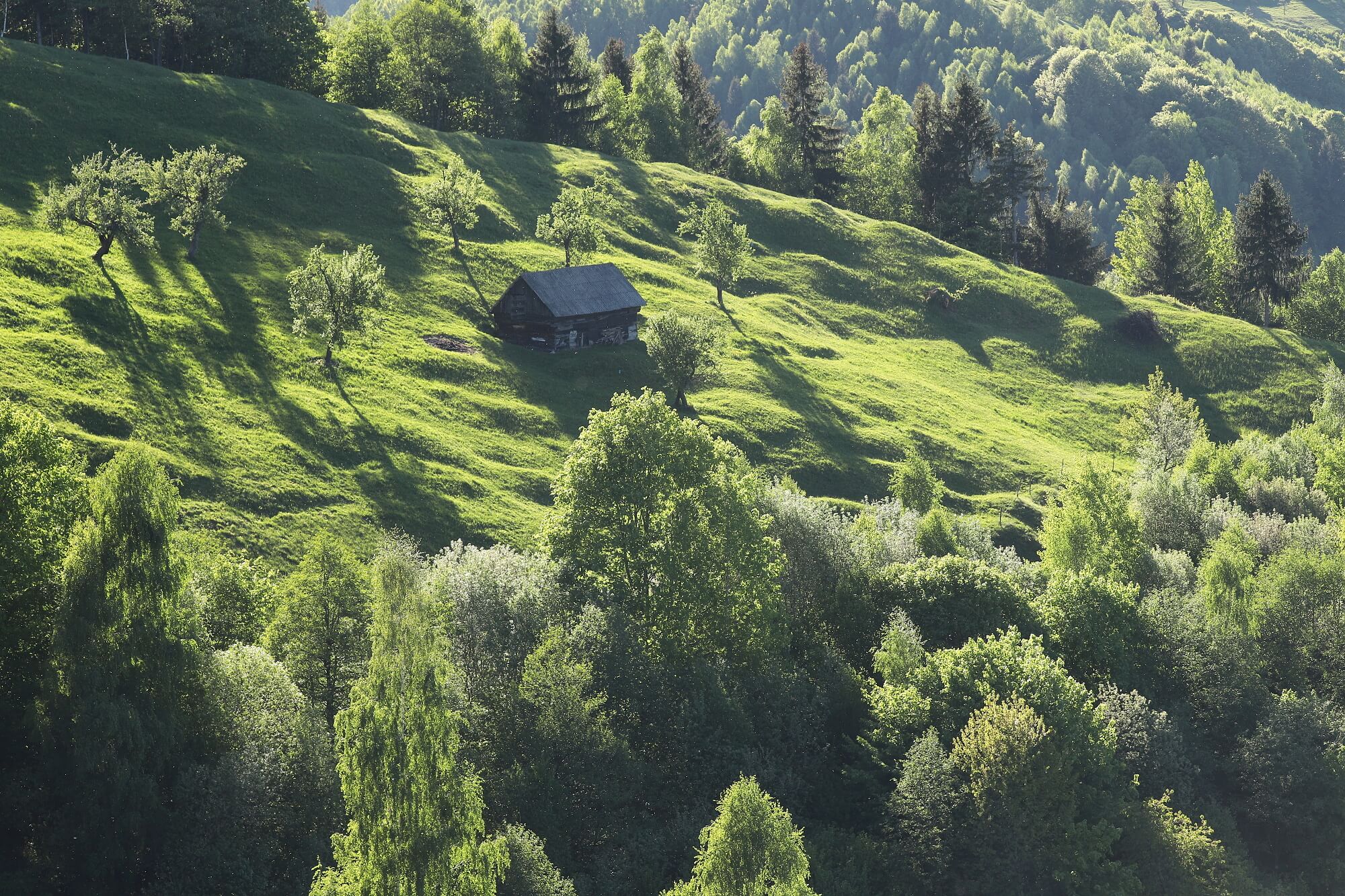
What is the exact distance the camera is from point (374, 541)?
56.1 m

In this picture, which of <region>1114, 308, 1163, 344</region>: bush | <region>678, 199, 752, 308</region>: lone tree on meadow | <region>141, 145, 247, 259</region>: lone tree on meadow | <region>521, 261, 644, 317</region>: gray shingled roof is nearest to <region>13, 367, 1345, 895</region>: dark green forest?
<region>521, 261, 644, 317</region>: gray shingled roof

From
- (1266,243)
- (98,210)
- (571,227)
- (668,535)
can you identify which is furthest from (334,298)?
(1266,243)

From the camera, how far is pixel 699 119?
463 feet

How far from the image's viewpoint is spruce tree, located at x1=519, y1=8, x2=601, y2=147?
12562 cm

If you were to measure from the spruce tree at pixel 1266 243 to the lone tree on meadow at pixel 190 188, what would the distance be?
96835 mm

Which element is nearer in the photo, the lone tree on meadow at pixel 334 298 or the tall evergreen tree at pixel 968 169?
the lone tree on meadow at pixel 334 298

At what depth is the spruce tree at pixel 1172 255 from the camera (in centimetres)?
12000

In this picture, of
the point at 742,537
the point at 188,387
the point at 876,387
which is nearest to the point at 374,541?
the point at 188,387

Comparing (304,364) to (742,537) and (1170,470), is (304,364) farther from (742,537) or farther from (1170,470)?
(1170,470)

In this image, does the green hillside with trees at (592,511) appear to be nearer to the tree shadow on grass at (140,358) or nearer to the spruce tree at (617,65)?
the tree shadow on grass at (140,358)

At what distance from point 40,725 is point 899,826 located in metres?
26.2

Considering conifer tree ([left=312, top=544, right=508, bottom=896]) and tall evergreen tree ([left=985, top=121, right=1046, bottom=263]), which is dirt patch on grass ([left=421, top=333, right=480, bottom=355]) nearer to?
conifer tree ([left=312, top=544, right=508, bottom=896])

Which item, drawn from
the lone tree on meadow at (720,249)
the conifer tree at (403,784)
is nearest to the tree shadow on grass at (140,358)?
the conifer tree at (403,784)

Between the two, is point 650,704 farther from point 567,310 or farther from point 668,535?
point 567,310
